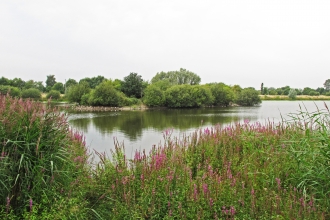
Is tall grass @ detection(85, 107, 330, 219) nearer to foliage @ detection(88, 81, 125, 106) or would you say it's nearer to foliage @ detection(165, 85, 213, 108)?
foliage @ detection(88, 81, 125, 106)

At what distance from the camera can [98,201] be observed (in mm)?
3920

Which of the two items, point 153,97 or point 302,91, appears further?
point 302,91

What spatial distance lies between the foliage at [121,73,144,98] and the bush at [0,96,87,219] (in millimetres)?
66627

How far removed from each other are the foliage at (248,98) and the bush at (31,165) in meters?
85.0

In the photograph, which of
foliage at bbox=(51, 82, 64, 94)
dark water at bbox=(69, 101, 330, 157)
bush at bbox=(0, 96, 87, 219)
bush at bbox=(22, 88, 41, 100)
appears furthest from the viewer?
foliage at bbox=(51, 82, 64, 94)

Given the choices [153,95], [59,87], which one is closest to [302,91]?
[153,95]

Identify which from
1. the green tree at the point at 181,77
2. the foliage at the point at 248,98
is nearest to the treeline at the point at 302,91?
the foliage at the point at 248,98

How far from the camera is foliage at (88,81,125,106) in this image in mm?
60844

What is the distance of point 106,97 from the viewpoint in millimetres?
60969

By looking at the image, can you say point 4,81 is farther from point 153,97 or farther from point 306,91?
point 306,91

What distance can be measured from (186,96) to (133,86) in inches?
626

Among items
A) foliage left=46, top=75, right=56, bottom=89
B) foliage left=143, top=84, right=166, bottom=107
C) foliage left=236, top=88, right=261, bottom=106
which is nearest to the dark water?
foliage left=143, top=84, right=166, bottom=107

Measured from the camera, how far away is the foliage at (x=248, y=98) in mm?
82875

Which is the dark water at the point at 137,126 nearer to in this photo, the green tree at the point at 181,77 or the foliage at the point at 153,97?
the foliage at the point at 153,97
